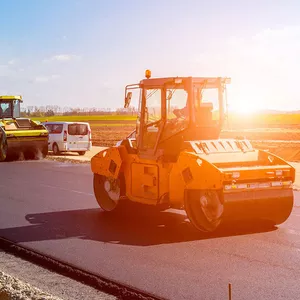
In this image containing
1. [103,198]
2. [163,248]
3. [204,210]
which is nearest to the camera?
[163,248]

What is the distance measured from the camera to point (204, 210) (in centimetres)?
1058

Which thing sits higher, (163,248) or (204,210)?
(204,210)

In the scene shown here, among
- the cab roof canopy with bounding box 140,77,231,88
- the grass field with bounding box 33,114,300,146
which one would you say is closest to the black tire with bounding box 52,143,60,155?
the grass field with bounding box 33,114,300,146

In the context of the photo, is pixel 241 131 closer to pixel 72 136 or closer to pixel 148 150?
pixel 72 136

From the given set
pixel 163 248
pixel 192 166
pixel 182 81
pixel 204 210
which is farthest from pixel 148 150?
pixel 163 248

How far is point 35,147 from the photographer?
2709 cm

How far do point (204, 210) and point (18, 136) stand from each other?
17323mm

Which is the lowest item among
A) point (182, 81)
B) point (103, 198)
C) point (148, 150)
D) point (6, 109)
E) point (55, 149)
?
point (55, 149)

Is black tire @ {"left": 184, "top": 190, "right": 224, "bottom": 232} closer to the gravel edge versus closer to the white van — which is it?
the gravel edge

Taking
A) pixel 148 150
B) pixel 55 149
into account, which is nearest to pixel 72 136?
pixel 55 149

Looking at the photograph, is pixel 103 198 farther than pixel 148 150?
Yes

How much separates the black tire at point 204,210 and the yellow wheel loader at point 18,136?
17.0m

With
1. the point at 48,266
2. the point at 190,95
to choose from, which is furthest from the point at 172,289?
the point at 190,95

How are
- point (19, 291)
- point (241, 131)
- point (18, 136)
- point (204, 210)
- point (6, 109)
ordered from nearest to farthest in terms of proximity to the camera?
1. point (19, 291)
2. point (204, 210)
3. point (18, 136)
4. point (6, 109)
5. point (241, 131)
